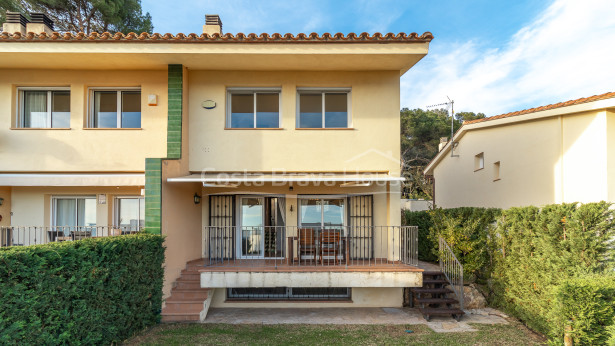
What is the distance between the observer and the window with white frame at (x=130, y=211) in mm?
14555

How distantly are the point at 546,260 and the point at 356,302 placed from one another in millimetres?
7020

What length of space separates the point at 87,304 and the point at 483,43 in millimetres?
34383

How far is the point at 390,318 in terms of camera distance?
40.3 feet

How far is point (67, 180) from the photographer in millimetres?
12148

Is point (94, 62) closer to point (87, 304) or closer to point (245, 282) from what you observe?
point (87, 304)

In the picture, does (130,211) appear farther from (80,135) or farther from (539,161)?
(539,161)

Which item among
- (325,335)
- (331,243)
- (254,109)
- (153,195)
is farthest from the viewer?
(254,109)

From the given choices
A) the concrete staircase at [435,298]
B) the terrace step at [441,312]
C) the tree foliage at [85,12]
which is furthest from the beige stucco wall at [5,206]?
the terrace step at [441,312]

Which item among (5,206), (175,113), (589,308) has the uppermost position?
(175,113)

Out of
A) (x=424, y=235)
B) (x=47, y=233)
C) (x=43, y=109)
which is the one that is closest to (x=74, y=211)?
(x=47, y=233)

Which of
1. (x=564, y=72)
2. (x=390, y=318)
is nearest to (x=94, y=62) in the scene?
(x=390, y=318)

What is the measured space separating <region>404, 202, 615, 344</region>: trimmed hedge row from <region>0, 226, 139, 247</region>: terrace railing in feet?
47.2

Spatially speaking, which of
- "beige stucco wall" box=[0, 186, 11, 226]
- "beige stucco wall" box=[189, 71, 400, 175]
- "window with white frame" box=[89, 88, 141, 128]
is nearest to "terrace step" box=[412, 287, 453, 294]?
"beige stucco wall" box=[189, 71, 400, 175]

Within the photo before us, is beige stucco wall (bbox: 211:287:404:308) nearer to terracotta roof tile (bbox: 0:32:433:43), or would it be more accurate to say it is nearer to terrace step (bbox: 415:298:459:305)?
terrace step (bbox: 415:298:459:305)
